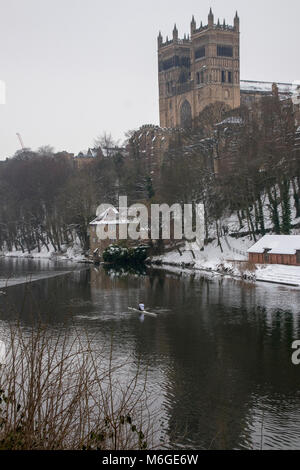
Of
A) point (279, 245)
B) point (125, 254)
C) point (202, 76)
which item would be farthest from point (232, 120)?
point (202, 76)

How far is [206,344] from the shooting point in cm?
2238

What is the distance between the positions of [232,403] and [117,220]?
165 ft

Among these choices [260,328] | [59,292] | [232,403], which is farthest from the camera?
[59,292]

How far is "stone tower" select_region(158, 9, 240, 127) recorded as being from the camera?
103m

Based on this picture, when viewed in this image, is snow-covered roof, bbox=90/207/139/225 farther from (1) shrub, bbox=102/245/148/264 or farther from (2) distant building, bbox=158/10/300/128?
(2) distant building, bbox=158/10/300/128

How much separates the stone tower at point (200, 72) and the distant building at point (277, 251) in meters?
57.4

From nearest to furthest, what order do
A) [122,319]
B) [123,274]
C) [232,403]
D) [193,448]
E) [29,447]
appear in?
[29,447] → [193,448] → [232,403] → [122,319] → [123,274]

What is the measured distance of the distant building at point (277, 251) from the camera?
139 ft

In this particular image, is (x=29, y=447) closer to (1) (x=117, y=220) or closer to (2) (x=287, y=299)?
(2) (x=287, y=299)

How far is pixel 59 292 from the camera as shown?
37812mm

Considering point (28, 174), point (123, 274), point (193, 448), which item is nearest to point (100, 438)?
point (193, 448)

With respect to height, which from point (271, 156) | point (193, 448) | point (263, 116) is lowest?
point (193, 448)

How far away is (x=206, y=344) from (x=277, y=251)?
22500 mm

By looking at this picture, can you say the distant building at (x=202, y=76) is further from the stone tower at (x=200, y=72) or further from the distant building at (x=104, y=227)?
the distant building at (x=104, y=227)
